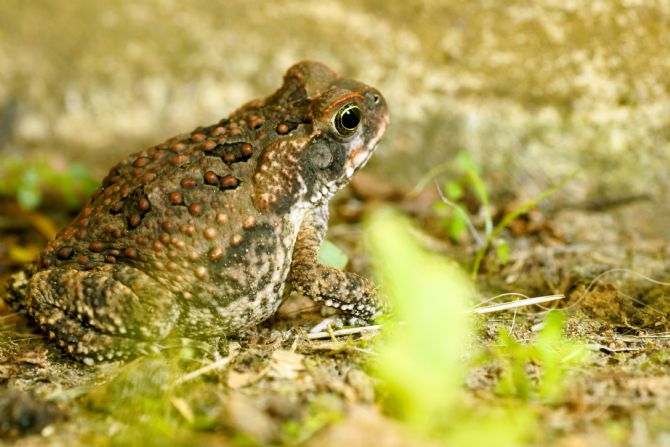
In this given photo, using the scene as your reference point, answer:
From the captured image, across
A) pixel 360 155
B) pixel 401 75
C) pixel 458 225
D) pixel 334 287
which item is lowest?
pixel 334 287

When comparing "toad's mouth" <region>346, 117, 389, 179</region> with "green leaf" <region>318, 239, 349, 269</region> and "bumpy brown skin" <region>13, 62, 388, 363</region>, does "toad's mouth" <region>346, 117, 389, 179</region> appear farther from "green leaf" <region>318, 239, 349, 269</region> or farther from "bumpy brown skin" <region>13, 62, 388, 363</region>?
"green leaf" <region>318, 239, 349, 269</region>

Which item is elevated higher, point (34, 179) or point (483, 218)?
point (483, 218)

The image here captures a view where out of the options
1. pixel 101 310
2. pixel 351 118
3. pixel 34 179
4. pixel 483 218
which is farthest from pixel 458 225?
pixel 34 179

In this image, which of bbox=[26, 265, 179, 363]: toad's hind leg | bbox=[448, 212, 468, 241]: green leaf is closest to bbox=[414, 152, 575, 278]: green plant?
bbox=[448, 212, 468, 241]: green leaf

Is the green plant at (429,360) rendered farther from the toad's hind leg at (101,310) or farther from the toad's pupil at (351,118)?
the toad's pupil at (351,118)

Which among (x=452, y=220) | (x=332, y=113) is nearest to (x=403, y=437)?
(x=332, y=113)

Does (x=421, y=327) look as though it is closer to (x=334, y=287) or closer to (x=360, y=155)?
(x=334, y=287)
